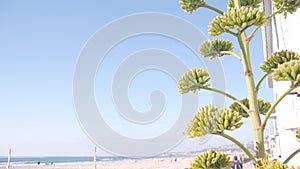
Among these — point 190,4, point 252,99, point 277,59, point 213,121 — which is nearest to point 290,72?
point 252,99

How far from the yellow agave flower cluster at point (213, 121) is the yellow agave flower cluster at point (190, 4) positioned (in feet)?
3.31

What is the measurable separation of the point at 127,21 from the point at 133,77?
56.1 inches

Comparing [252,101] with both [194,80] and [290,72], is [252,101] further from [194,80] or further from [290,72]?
[194,80]

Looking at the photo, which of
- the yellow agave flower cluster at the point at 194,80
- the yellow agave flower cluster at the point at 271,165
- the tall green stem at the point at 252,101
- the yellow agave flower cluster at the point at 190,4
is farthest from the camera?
the yellow agave flower cluster at the point at 190,4

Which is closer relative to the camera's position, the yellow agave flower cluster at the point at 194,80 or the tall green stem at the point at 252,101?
the tall green stem at the point at 252,101

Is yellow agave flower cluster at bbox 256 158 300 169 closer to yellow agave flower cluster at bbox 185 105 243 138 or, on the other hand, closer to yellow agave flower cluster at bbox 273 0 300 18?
yellow agave flower cluster at bbox 185 105 243 138

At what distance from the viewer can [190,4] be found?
2.57 meters

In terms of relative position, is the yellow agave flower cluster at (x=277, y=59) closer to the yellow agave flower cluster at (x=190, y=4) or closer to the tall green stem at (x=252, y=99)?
the tall green stem at (x=252, y=99)

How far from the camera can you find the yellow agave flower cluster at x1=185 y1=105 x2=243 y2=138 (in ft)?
6.28

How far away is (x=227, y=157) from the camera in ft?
6.54

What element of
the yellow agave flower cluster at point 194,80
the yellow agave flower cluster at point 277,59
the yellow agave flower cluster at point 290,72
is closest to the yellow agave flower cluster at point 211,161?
the yellow agave flower cluster at point 194,80

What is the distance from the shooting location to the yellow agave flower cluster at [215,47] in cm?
260

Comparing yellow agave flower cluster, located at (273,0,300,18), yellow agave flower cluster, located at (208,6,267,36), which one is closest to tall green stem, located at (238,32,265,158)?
yellow agave flower cluster, located at (208,6,267,36)

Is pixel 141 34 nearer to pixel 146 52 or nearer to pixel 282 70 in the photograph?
pixel 146 52
